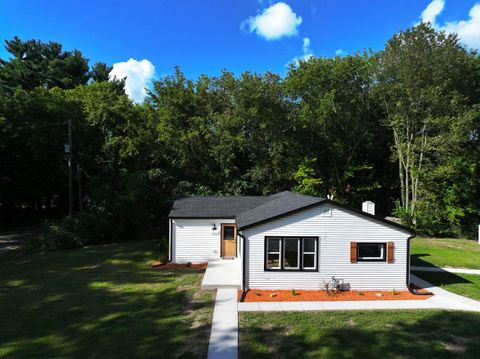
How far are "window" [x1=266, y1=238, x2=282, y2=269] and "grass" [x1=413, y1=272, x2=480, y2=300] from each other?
6280mm

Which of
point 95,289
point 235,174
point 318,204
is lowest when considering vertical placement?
point 95,289

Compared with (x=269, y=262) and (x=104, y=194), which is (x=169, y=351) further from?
(x=104, y=194)

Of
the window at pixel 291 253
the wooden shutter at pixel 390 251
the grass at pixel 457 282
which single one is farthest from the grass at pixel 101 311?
the grass at pixel 457 282

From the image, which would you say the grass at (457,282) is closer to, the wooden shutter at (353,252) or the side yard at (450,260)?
the side yard at (450,260)

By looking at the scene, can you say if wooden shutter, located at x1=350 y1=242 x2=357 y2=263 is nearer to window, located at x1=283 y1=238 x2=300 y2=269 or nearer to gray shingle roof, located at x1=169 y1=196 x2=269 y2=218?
window, located at x1=283 y1=238 x2=300 y2=269

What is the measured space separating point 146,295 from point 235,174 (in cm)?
1483

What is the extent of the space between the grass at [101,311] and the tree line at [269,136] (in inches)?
307

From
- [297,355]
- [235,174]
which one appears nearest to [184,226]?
[297,355]

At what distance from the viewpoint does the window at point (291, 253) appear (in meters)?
10.0

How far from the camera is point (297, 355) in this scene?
5.94 metres

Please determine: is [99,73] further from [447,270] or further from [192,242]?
[447,270]

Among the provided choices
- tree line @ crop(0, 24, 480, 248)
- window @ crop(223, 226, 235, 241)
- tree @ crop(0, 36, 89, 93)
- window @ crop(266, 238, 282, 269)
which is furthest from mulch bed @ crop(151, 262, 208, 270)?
tree @ crop(0, 36, 89, 93)

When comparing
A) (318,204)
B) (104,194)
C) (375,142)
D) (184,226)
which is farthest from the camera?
(375,142)

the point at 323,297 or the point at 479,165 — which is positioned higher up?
the point at 479,165
